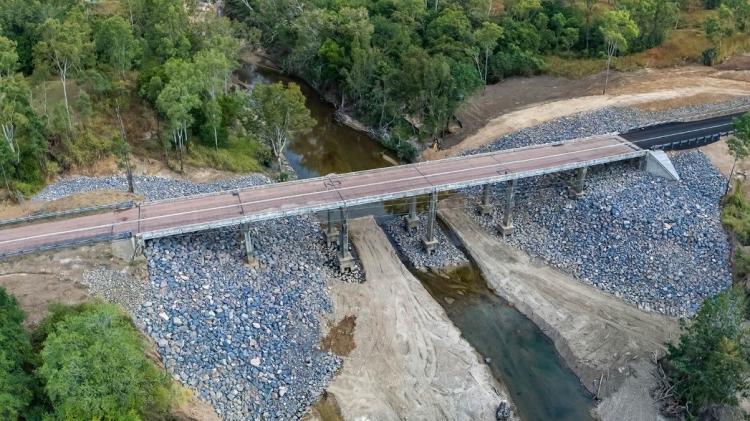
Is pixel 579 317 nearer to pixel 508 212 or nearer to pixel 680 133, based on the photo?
pixel 508 212

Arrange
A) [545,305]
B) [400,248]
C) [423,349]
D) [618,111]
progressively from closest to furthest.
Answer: [423,349]
[545,305]
[400,248]
[618,111]

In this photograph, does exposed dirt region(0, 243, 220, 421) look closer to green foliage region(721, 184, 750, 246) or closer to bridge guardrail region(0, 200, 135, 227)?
bridge guardrail region(0, 200, 135, 227)

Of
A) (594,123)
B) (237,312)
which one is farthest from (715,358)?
(594,123)

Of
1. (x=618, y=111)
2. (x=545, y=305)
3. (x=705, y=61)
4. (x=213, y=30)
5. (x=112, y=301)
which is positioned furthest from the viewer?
(x=705, y=61)

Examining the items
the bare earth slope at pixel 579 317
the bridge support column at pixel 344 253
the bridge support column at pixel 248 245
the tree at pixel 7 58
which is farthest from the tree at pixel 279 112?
the tree at pixel 7 58

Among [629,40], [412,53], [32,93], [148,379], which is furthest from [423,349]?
[629,40]

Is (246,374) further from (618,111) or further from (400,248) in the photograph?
(618,111)
